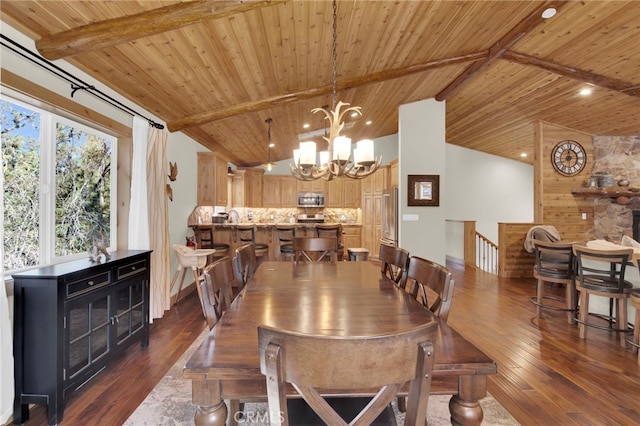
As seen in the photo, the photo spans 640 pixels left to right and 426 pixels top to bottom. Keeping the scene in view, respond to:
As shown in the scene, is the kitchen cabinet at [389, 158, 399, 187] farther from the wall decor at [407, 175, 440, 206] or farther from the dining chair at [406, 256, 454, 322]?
the dining chair at [406, 256, 454, 322]

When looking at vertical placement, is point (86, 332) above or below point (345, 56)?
below

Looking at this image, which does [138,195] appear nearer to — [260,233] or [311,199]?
[260,233]

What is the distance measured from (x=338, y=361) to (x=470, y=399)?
0.63 metres

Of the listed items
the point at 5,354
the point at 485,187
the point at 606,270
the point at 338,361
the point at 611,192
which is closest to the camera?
the point at 338,361

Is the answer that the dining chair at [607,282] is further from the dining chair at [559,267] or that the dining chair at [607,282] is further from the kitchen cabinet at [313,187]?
the kitchen cabinet at [313,187]

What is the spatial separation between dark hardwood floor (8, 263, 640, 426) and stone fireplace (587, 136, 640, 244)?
3.50 m

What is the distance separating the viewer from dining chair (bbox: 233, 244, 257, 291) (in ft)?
6.93

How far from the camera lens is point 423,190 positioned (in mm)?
5691

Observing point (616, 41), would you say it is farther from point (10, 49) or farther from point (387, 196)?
point (10, 49)

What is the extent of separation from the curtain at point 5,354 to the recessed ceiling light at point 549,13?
4839 mm

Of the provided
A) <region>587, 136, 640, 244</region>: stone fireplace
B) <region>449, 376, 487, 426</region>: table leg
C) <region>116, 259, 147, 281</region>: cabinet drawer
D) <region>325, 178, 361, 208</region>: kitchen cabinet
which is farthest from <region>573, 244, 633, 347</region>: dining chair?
<region>325, 178, 361, 208</region>: kitchen cabinet

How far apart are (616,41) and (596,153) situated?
3232 mm

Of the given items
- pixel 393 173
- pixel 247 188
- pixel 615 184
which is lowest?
pixel 615 184

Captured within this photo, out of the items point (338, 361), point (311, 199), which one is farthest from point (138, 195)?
point (311, 199)
